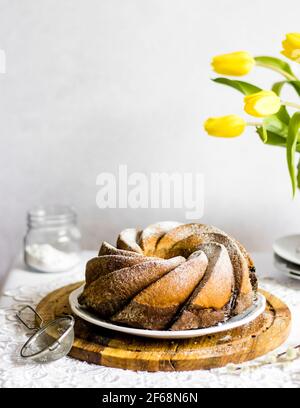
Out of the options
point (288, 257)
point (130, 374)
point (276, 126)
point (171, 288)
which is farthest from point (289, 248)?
point (130, 374)

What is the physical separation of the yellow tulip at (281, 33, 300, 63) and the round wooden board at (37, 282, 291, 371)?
1.80ft

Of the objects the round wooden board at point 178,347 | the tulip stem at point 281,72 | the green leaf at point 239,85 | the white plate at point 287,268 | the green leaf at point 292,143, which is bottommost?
the round wooden board at point 178,347

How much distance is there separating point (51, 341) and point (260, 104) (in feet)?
2.01

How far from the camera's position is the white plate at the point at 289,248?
144cm

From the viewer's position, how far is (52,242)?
1628mm

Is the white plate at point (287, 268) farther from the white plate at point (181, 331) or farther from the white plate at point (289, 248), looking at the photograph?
the white plate at point (181, 331)

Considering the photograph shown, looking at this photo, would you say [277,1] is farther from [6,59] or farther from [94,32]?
[6,59]

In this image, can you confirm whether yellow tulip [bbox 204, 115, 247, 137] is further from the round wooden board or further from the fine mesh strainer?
the fine mesh strainer

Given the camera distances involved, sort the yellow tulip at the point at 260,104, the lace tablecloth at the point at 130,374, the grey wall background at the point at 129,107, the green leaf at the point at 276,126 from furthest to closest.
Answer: the grey wall background at the point at 129,107
the green leaf at the point at 276,126
the yellow tulip at the point at 260,104
the lace tablecloth at the point at 130,374

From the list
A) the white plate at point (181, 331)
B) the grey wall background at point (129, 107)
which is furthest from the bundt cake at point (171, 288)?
the grey wall background at point (129, 107)

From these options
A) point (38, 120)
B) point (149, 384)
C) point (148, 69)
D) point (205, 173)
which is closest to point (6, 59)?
point (38, 120)

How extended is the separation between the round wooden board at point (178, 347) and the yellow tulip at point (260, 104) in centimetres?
41

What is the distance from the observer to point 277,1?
1.67m

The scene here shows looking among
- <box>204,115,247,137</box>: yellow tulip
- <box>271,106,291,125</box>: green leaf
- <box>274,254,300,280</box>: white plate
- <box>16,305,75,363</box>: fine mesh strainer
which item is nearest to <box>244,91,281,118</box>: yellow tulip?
<box>204,115,247,137</box>: yellow tulip
